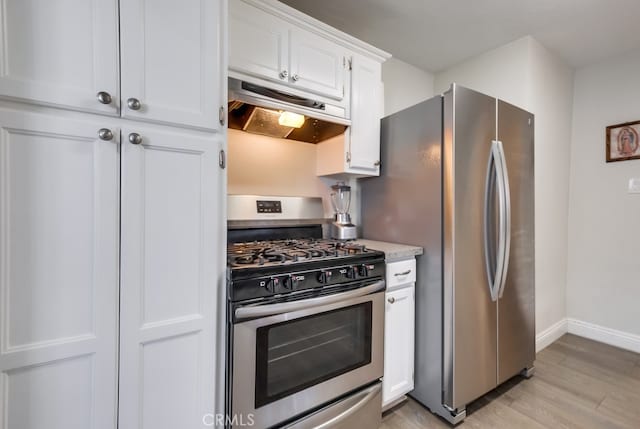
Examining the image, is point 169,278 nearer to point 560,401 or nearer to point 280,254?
point 280,254

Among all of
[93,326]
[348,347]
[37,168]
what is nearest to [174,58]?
[37,168]

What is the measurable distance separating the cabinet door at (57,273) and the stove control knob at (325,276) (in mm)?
793

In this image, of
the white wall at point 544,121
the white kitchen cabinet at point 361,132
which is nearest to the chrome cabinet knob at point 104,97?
the white kitchen cabinet at point 361,132

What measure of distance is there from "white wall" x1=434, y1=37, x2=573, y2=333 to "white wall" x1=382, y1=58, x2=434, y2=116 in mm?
213

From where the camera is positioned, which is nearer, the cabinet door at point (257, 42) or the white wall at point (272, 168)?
the cabinet door at point (257, 42)

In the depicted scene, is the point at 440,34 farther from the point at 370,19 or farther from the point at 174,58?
the point at 174,58

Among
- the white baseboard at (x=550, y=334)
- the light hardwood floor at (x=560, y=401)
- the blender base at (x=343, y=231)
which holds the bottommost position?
the light hardwood floor at (x=560, y=401)

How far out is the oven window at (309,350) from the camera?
4.05 ft

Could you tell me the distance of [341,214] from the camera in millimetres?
2105

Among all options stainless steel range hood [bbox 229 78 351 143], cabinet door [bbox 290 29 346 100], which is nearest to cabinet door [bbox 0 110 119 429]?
stainless steel range hood [bbox 229 78 351 143]

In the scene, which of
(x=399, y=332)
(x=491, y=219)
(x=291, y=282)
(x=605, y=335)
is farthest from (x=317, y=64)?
(x=605, y=335)

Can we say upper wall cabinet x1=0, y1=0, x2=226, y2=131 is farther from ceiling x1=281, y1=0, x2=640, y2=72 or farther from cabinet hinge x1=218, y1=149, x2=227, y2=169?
ceiling x1=281, y1=0, x2=640, y2=72

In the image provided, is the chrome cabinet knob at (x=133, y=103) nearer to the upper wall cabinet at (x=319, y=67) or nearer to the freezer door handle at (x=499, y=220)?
the upper wall cabinet at (x=319, y=67)

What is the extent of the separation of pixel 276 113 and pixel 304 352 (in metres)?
1.37
